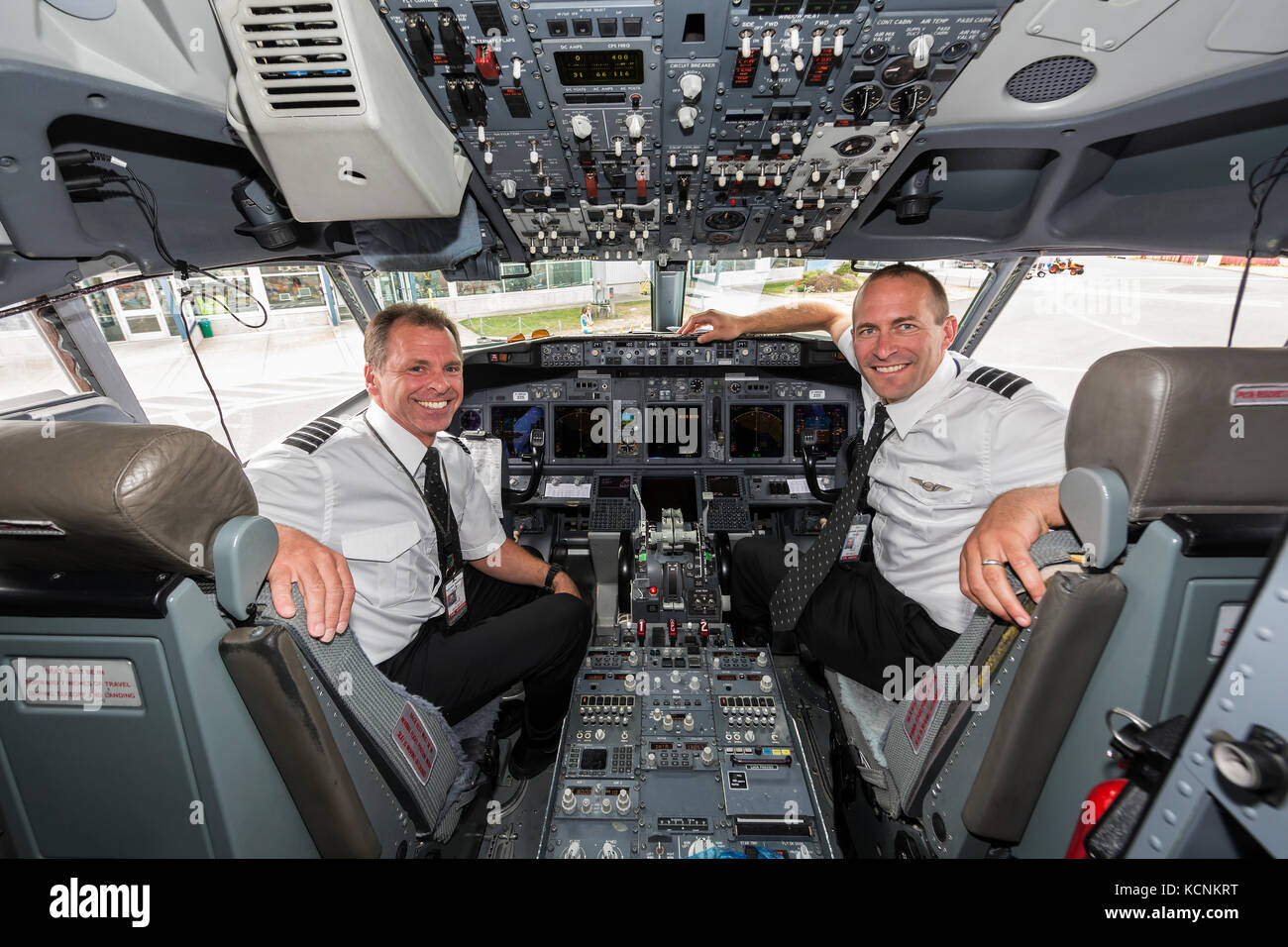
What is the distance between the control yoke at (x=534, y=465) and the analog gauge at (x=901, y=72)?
2.52m

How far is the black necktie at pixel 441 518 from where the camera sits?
1.84 meters

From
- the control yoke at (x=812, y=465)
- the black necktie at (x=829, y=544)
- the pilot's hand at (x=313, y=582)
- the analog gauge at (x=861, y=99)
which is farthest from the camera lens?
the control yoke at (x=812, y=465)

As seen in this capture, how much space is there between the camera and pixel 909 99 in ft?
4.97

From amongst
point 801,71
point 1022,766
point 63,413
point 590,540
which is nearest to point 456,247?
point 801,71

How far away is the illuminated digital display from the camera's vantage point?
Result: 52.7 inches

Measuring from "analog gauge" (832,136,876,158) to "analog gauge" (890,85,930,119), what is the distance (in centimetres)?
16

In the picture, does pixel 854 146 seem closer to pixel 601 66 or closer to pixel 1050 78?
pixel 1050 78

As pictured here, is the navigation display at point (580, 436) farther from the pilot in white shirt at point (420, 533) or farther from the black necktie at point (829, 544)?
the black necktie at point (829, 544)

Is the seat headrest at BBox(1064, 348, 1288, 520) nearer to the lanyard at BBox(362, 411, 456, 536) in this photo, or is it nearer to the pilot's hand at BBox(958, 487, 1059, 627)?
the pilot's hand at BBox(958, 487, 1059, 627)

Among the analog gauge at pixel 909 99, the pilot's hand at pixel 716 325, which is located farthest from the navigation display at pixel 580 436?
the analog gauge at pixel 909 99

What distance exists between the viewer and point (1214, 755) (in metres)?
0.60

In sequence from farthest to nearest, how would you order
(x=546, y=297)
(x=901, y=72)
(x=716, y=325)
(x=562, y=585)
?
(x=546, y=297), (x=716, y=325), (x=562, y=585), (x=901, y=72)

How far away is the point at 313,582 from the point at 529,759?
122 cm

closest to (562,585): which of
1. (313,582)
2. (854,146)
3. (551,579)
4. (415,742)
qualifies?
(551,579)
